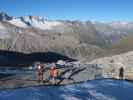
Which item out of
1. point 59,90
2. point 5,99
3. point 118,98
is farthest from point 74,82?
point 5,99

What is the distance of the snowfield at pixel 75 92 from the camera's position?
23.5m

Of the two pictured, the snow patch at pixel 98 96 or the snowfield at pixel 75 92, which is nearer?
the snowfield at pixel 75 92

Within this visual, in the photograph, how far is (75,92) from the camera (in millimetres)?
26000

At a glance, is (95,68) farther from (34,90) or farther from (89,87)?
(34,90)

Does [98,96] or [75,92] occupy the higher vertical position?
[75,92]

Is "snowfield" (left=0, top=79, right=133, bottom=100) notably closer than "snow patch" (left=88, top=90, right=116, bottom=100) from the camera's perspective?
Yes

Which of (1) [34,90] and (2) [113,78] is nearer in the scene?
(1) [34,90]

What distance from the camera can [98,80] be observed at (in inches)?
1337

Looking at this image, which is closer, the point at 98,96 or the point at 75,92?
the point at 98,96

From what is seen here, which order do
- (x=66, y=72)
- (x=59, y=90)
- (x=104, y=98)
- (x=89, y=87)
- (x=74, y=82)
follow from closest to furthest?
(x=104, y=98), (x=59, y=90), (x=89, y=87), (x=74, y=82), (x=66, y=72)

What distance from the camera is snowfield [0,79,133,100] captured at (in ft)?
77.0

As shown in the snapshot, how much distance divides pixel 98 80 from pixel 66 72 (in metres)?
6.42

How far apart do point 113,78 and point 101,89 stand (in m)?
8.72

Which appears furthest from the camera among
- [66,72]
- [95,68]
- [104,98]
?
[95,68]
